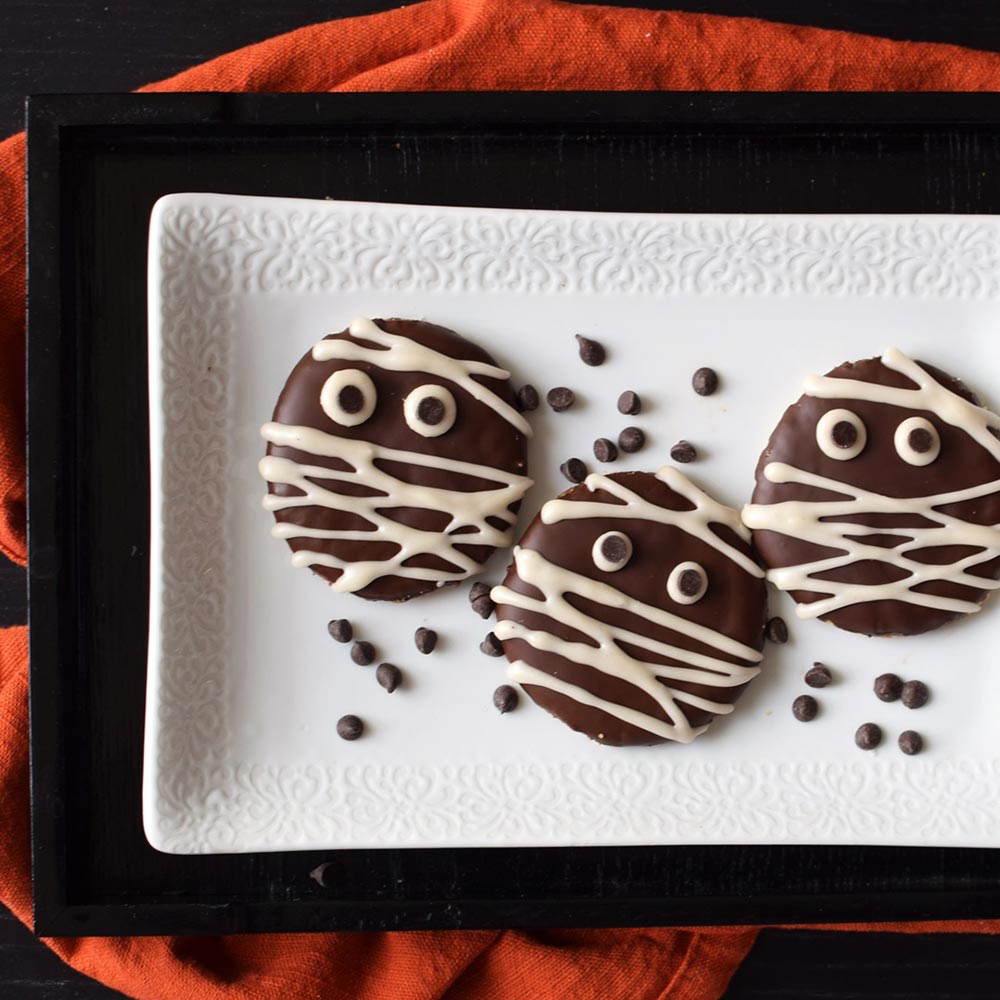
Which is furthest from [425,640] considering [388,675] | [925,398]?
[925,398]

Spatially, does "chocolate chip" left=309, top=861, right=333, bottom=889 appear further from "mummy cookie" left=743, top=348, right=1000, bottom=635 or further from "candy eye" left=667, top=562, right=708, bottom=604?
"mummy cookie" left=743, top=348, right=1000, bottom=635

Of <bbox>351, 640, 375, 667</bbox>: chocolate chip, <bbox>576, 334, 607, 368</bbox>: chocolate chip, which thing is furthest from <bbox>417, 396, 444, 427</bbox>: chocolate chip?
<bbox>351, 640, 375, 667</bbox>: chocolate chip

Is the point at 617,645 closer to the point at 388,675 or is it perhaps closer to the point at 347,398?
the point at 388,675

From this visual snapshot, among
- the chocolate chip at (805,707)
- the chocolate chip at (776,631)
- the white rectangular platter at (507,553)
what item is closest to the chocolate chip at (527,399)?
the white rectangular platter at (507,553)

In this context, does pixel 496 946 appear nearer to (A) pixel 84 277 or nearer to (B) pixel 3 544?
(B) pixel 3 544

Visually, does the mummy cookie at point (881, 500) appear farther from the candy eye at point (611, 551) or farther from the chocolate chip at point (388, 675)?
the chocolate chip at point (388, 675)
